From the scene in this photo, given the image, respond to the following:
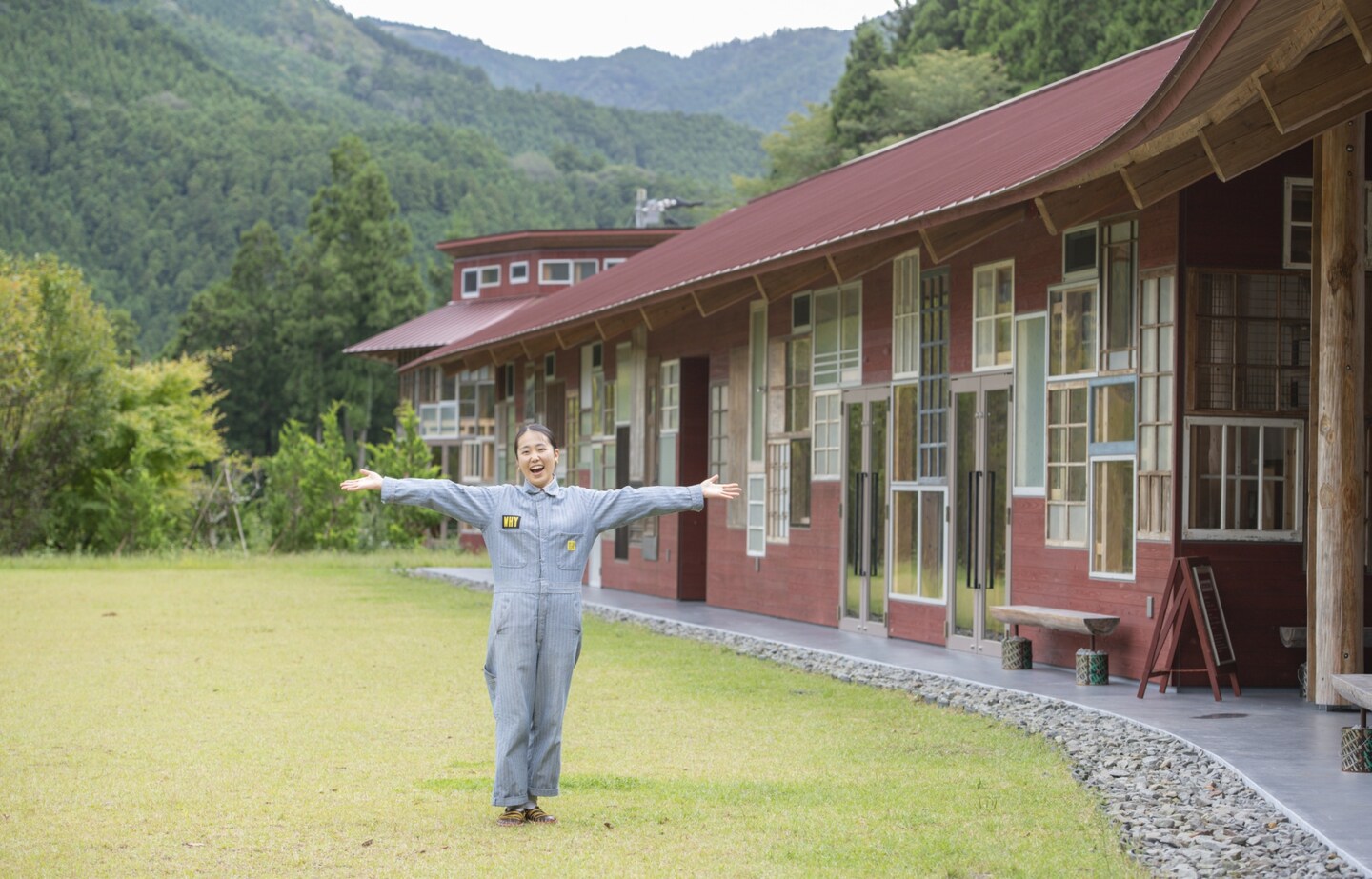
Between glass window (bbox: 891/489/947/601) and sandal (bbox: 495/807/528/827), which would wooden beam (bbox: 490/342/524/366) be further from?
sandal (bbox: 495/807/528/827)

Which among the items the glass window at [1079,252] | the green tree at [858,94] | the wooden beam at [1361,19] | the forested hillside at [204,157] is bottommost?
the glass window at [1079,252]

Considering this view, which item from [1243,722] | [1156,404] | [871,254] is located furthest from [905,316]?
[1243,722]

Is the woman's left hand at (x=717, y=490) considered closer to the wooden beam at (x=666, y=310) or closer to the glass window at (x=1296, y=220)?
the glass window at (x=1296, y=220)

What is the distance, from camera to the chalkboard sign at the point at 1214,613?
1109cm

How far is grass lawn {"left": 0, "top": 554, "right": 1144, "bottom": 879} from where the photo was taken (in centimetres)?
646

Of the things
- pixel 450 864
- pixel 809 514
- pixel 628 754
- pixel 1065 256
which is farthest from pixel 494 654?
pixel 809 514

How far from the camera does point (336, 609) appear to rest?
67.4 feet

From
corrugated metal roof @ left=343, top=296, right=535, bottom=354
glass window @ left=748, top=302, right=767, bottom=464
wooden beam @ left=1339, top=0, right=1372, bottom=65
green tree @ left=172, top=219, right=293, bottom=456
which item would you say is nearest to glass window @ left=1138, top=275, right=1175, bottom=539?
wooden beam @ left=1339, top=0, right=1372, bottom=65

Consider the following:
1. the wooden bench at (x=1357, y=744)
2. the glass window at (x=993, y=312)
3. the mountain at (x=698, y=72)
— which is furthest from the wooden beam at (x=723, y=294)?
the mountain at (x=698, y=72)

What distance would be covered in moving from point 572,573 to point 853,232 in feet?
23.5

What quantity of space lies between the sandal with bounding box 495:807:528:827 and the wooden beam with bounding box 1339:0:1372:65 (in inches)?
189

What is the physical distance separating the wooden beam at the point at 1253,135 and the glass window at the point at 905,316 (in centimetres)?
521

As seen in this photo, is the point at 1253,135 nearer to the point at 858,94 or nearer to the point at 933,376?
the point at 933,376

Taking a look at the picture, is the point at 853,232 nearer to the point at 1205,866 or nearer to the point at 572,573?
the point at 572,573
